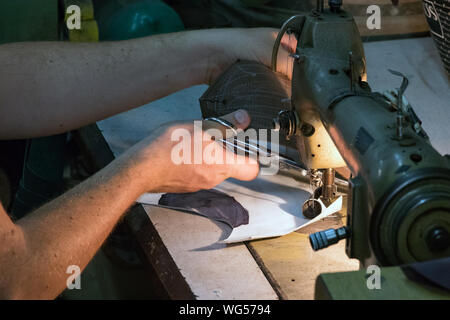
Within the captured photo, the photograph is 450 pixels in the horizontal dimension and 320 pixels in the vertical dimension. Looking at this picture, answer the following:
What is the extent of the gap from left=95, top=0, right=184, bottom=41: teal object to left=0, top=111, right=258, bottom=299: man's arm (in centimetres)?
79

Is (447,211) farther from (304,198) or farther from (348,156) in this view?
(304,198)

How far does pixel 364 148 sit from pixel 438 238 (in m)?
0.15

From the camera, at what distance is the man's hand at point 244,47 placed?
4.67ft

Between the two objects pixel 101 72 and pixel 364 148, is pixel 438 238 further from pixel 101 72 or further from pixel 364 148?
pixel 101 72

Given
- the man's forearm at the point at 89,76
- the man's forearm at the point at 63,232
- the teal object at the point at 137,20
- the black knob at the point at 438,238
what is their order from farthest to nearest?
the teal object at the point at 137,20 < the man's forearm at the point at 89,76 < the man's forearm at the point at 63,232 < the black knob at the point at 438,238

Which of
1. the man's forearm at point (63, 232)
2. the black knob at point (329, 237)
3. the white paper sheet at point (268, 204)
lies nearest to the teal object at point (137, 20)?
the white paper sheet at point (268, 204)

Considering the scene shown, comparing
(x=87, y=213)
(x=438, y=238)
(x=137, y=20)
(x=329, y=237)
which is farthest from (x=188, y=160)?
(x=137, y=20)

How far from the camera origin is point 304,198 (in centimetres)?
122

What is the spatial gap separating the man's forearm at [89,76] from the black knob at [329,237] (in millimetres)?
773

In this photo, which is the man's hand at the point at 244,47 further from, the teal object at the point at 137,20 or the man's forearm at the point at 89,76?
the teal object at the point at 137,20

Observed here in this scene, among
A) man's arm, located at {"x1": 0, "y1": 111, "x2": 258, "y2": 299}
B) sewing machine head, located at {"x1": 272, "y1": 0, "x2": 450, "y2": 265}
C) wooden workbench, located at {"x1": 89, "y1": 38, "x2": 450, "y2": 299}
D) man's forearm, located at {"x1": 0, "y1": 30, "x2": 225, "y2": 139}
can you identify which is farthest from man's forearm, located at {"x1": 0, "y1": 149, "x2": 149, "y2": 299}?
man's forearm, located at {"x1": 0, "y1": 30, "x2": 225, "y2": 139}

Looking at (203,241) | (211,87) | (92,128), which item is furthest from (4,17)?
(203,241)

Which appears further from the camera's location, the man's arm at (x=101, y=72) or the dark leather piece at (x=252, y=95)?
the man's arm at (x=101, y=72)
